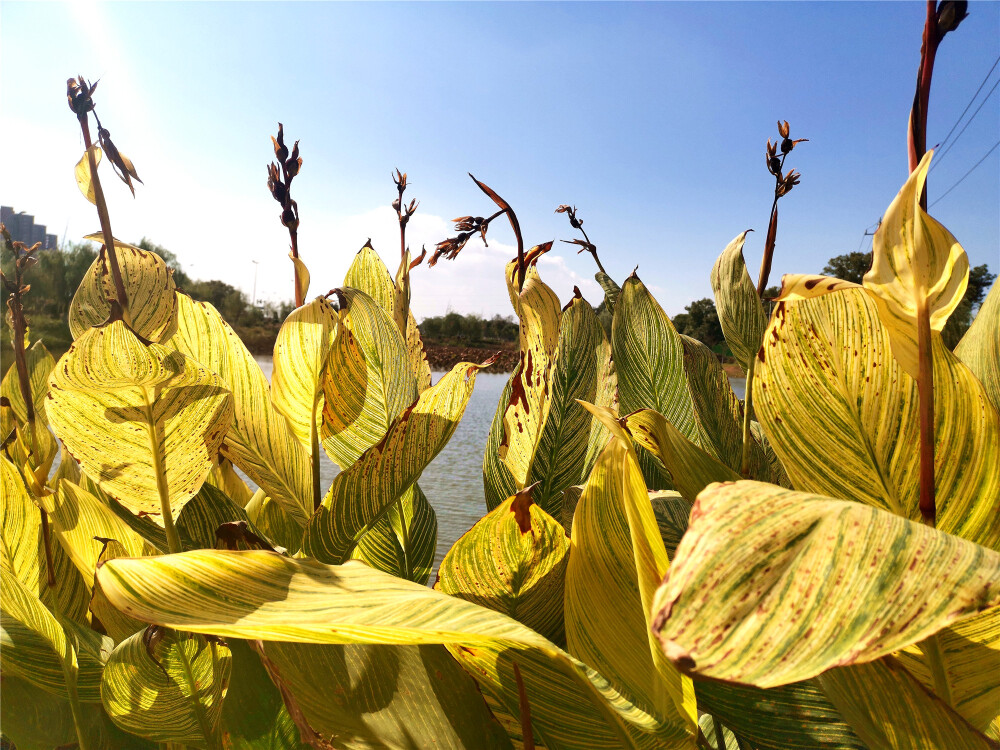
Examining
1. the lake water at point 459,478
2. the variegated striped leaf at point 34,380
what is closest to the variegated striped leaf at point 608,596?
the variegated striped leaf at point 34,380

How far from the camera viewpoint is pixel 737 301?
0.34 m

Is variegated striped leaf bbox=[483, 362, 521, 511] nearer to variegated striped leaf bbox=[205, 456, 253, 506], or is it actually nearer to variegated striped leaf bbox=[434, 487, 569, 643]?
variegated striped leaf bbox=[434, 487, 569, 643]

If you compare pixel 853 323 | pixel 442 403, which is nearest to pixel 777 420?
pixel 853 323

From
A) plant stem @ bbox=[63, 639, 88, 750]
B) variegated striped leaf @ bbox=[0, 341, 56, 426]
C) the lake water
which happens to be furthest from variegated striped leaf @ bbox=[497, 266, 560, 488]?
the lake water

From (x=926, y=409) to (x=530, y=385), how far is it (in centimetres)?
18

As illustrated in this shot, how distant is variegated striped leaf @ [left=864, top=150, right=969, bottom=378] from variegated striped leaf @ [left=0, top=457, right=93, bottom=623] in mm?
365

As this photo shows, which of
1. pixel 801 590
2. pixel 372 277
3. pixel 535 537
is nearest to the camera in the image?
pixel 801 590

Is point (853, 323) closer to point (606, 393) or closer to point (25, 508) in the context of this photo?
point (606, 393)

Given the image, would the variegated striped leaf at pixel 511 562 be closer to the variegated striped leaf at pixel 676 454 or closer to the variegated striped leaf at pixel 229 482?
the variegated striped leaf at pixel 676 454

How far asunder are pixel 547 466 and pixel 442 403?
0.10 m

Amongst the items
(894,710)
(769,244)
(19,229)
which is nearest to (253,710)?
(894,710)

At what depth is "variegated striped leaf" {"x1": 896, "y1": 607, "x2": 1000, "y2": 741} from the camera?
0.60ft

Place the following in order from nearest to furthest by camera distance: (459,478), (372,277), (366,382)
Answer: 1. (366,382)
2. (372,277)
3. (459,478)

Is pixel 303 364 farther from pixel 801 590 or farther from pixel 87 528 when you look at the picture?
pixel 801 590
